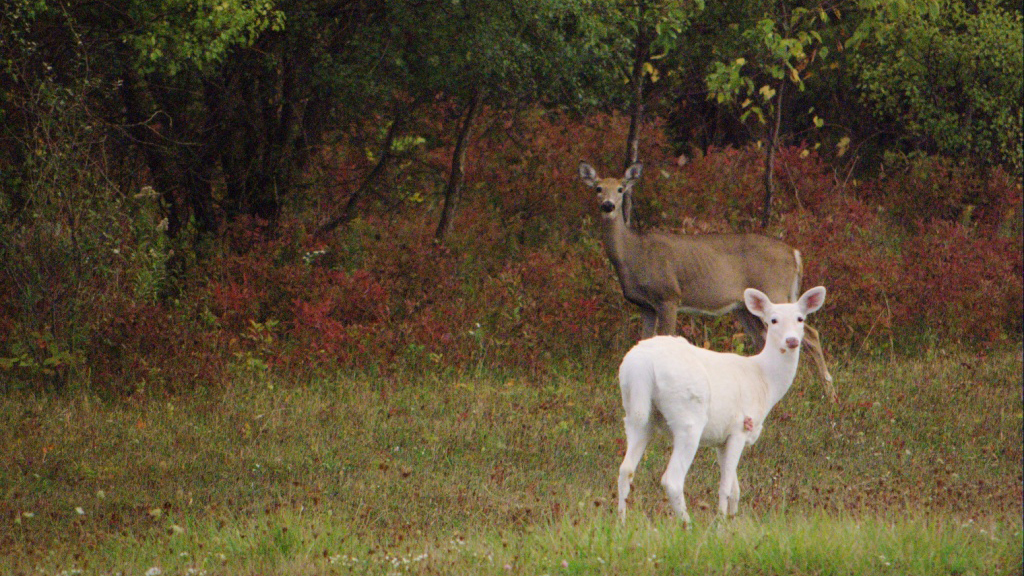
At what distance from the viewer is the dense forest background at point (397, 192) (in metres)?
10.3

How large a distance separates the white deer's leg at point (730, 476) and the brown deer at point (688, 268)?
14.7 feet

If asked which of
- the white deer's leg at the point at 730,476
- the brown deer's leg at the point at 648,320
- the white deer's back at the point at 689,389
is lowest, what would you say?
the white deer's leg at the point at 730,476

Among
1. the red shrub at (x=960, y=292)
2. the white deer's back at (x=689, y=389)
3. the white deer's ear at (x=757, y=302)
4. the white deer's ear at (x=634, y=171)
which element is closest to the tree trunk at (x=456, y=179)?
the white deer's ear at (x=634, y=171)

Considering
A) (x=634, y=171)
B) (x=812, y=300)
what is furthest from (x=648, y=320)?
(x=812, y=300)

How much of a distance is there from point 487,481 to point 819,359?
403 cm

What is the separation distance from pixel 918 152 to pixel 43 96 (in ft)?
46.9

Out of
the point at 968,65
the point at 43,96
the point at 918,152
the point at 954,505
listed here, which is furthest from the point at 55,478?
the point at 918,152

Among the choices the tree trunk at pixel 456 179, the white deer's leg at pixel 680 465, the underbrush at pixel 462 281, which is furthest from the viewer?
the tree trunk at pixel 456 179

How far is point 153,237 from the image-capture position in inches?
470

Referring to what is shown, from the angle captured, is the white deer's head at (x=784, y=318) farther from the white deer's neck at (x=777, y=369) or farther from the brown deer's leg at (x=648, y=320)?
the brown deer's leg at (x=648, y=320)

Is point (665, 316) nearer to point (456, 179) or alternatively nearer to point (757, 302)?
point (757, 302)

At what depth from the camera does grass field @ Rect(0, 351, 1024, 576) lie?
5691 mm

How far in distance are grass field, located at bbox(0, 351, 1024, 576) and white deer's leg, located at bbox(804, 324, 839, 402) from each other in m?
0.13

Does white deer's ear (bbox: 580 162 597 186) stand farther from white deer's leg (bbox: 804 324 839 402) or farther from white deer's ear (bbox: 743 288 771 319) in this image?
white deer's ear (bbox: 743 288 771 319)
